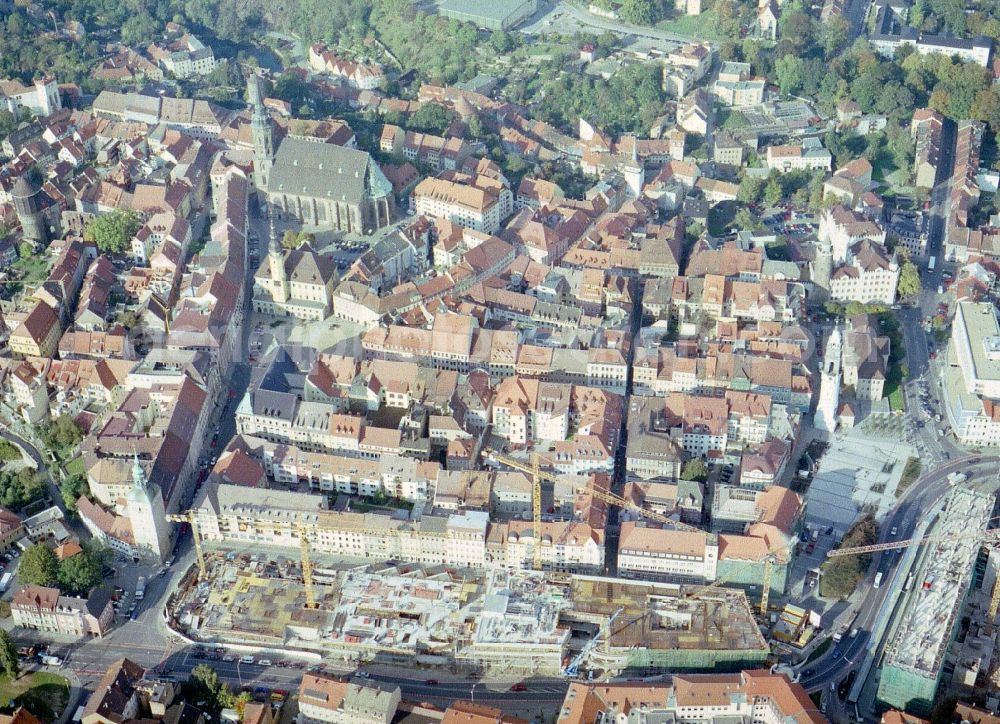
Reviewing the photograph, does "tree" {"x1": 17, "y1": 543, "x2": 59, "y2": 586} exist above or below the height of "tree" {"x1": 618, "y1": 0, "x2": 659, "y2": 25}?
below

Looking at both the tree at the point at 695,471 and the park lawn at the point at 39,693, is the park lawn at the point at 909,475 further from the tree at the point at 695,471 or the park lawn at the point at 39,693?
the park lawn at the point at 39,693

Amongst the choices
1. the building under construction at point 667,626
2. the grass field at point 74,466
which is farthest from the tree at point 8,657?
the building under construction at point 667,626

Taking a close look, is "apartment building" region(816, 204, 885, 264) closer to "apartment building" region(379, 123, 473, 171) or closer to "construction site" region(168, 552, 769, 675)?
"apartment building" region(379, 123, 473, 171)

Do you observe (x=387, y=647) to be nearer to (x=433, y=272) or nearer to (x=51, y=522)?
(x=51, y=522)

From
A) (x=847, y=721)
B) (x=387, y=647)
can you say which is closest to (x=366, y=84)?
(x=387, y=647)

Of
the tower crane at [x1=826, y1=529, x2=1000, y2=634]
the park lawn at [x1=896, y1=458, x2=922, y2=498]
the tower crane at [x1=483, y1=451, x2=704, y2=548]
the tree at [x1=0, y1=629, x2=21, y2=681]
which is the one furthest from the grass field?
the park lawn at [x1=896, y1=458, x2=922, y2=498]
